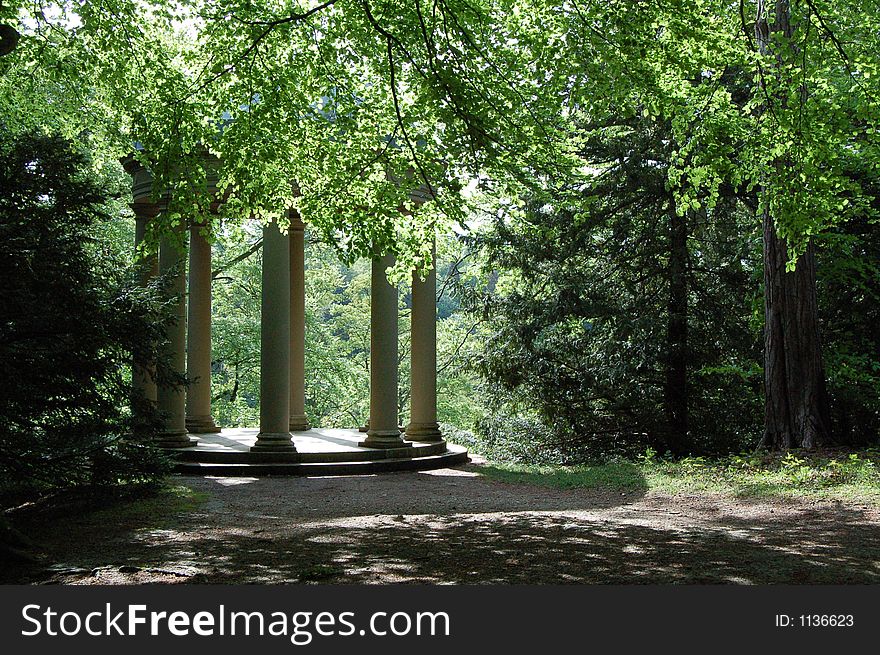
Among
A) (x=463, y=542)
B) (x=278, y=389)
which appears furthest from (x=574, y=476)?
(x=463, y=542)

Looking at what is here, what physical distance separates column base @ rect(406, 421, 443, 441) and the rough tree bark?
30.3ft

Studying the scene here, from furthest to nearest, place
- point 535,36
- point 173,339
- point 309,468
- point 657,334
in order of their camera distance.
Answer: point 657,334 < point 173,339 < point 309,468 < point 535,36

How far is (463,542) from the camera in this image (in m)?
10.1

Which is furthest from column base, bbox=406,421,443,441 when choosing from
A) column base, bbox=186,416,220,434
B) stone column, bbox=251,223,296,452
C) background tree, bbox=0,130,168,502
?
background tree, bbox=0,130,168,502

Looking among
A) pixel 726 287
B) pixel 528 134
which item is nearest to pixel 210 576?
pixel 528 134

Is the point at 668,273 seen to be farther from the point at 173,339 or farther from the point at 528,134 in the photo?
the point at 173,339

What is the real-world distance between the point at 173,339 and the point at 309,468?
222 inches

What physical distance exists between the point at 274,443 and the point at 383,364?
3.83 metres

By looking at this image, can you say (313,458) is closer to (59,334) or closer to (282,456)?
(282,456)

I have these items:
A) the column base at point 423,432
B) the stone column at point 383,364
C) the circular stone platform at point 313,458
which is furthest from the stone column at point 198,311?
the column base at point 423,432

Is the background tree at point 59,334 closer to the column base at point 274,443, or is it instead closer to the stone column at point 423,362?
the column base at point 274,443

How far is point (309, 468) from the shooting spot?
20359 millimetres

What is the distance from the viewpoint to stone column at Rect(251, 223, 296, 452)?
21047 mm

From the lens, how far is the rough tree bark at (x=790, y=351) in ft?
61.7
